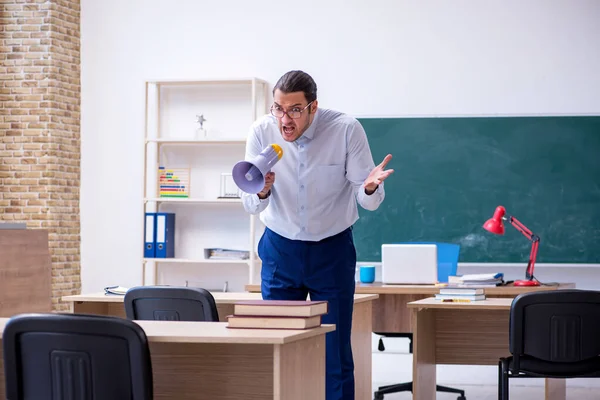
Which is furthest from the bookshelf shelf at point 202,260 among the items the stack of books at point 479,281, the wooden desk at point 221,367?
the wooden desk at point 221,367

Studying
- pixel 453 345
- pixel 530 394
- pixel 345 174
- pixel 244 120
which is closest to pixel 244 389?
pixel 345 174

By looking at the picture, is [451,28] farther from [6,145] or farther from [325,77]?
[6,145]

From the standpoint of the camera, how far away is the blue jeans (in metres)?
3.09

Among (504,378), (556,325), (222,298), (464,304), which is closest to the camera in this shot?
(222,298)

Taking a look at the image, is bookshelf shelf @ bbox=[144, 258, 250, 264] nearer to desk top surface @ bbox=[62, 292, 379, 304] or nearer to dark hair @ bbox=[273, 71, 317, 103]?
desk top surface @ bbox=[62, 292, 379, 304]

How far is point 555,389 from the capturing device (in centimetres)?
498

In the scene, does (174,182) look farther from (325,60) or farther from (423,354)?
(423,354)

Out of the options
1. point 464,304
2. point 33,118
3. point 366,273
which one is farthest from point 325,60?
point 464,304

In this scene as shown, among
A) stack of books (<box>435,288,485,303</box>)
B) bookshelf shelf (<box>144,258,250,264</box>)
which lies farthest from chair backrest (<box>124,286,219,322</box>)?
bookshelf shelf (<box>144,258,250,264</box>)

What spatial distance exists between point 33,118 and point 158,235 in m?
1.42

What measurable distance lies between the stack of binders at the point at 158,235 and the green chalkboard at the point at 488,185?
1571 mm

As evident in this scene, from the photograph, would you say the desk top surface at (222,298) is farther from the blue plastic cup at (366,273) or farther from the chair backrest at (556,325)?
the blue plastic cup at (366,273)

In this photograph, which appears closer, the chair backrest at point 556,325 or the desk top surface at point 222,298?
the desk top surface at point 222,298

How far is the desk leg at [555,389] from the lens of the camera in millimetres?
4879
